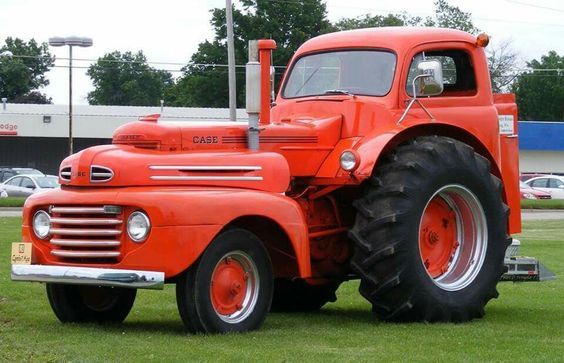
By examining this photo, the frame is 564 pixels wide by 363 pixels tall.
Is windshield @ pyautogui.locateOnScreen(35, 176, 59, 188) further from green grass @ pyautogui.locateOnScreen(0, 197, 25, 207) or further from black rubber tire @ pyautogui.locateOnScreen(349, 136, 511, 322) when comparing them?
black rubber tire @ pyautogui.locateOnScreen(349, 136, 511, 322)

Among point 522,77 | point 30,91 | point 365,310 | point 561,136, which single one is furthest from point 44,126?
point 365,310

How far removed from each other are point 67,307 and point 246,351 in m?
2.51

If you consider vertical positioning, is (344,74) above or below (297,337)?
above

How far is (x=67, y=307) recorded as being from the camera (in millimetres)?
10805

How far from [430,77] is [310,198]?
1594mm

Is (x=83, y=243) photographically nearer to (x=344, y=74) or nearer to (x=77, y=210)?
(x=77, y=210)

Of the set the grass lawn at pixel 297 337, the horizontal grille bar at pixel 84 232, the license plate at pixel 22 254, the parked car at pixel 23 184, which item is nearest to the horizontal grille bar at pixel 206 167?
the horizontal grille bar at pixel 84 232

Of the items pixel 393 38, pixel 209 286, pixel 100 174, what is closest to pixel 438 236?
pixel 393 38

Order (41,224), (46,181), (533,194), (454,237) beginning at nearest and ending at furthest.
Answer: (41,224)
(454,237)
(46,181)
(533,194)

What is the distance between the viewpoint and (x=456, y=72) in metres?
12.3

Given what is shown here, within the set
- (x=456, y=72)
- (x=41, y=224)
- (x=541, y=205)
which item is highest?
(x=456, y=72)

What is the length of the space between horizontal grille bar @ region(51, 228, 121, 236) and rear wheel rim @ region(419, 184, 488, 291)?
119 inches

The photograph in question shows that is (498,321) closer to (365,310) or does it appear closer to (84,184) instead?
(365,310)

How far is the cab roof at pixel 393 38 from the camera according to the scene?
38.6 ft
